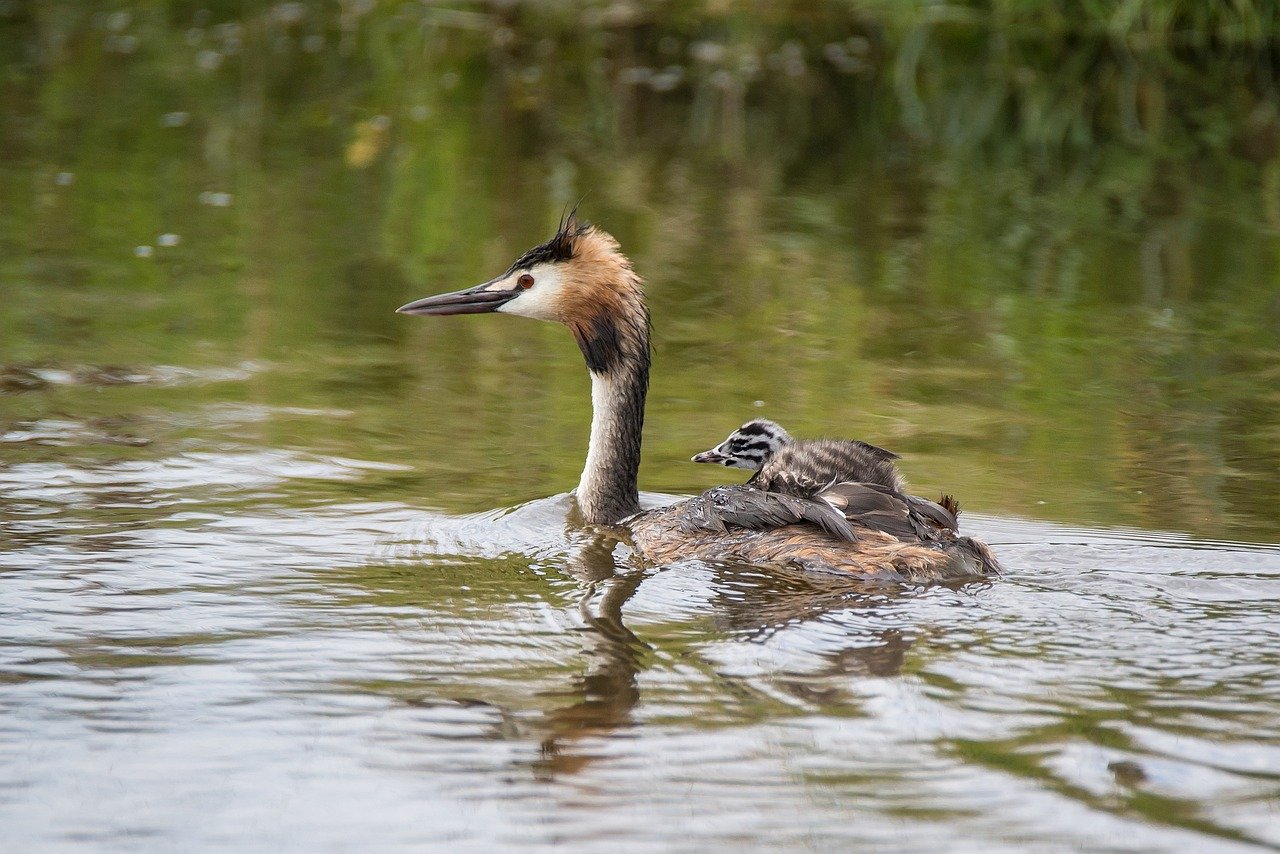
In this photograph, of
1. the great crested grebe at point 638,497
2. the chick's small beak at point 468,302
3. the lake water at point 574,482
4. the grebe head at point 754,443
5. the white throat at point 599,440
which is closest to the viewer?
the lake water at point 574,482

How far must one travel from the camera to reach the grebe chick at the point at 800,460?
6.56 meters

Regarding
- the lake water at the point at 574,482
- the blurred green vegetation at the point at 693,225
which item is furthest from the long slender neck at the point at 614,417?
the blurred green vegetation at the point at 693,225

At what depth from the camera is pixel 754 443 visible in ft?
22.8

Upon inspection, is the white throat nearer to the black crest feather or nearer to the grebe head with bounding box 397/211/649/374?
the grebe head with bounding box 397/211/649/374

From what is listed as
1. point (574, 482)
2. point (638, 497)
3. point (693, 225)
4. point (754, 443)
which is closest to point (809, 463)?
point (754, 443)

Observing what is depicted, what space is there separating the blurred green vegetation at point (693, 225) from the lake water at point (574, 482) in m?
0.05

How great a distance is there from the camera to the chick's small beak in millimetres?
7254

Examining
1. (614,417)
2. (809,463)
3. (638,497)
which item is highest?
(614,417)

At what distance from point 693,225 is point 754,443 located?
18.8 feet

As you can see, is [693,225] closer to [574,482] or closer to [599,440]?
[574,482]

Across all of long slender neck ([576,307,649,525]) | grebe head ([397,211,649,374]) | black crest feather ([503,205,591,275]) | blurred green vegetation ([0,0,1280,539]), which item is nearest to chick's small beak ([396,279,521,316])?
grebe head ([397,211,649,374])

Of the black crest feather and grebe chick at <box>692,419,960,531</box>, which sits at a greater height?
the black crest feather

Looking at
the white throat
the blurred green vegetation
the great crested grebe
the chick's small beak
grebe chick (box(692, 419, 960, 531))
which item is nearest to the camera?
the great crested grebe

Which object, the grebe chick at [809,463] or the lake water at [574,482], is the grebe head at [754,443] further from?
the lake water at [574,482]
